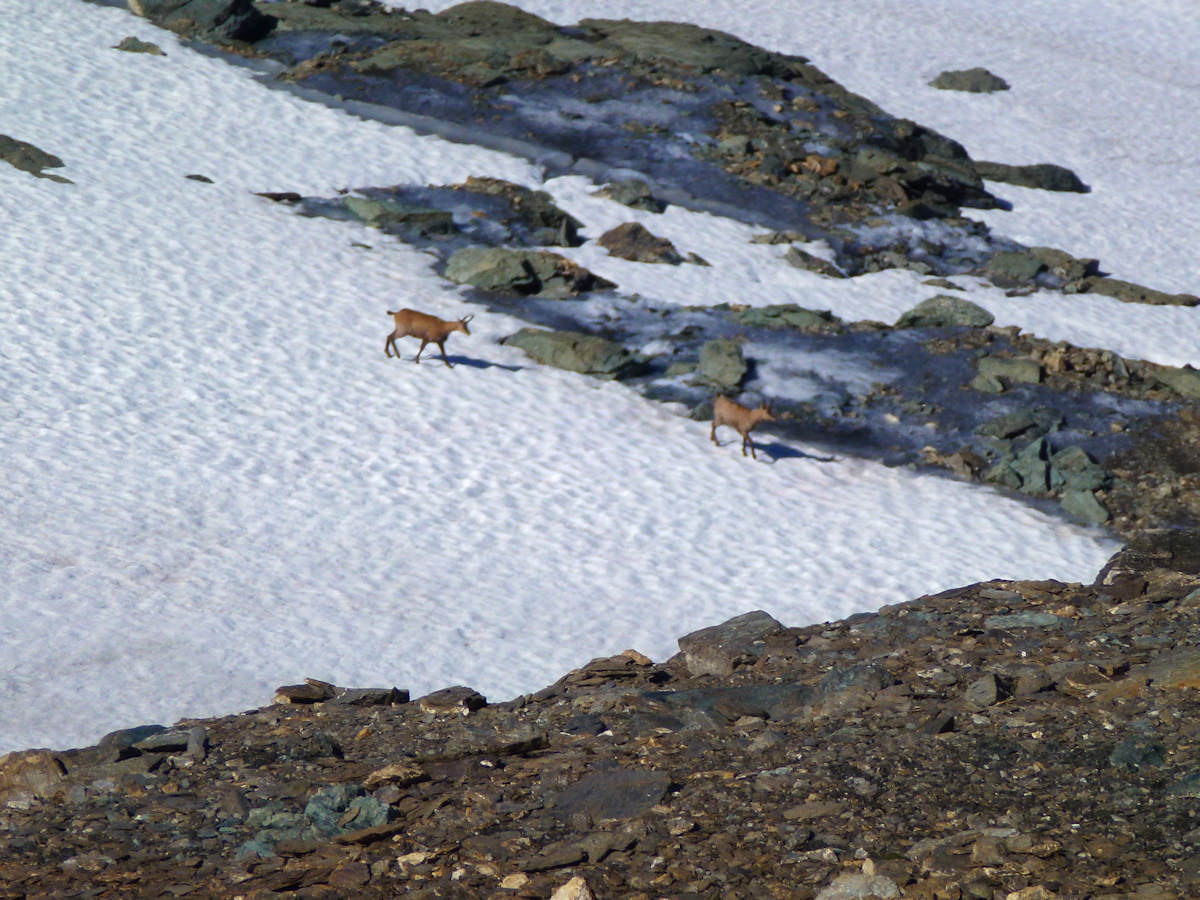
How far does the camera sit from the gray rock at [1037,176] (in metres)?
30.9

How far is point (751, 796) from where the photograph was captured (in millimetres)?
6133

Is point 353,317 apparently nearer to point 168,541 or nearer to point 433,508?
point 433,508

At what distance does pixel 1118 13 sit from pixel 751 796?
47684 mm

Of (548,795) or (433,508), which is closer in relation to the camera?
(548,795)

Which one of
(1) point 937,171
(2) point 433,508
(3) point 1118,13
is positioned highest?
(3) point 1118,13

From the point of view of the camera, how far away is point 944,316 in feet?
72.8

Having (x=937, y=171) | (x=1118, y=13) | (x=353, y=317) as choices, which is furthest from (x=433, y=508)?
(x=1118, y=13)

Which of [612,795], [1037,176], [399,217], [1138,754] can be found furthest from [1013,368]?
[612,795]

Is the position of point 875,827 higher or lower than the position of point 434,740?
higher

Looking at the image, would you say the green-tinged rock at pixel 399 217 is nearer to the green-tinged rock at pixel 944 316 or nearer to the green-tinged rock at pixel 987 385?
the green-tinged rock at pixel 944 316

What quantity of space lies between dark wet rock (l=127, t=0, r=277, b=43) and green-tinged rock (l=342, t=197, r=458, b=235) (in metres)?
10.6

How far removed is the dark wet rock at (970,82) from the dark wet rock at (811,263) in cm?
1517

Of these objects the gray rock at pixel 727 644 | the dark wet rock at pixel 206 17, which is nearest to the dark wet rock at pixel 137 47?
the dark wet rock at pixel 206 17

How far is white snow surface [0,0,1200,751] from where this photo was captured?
38.4 ft
